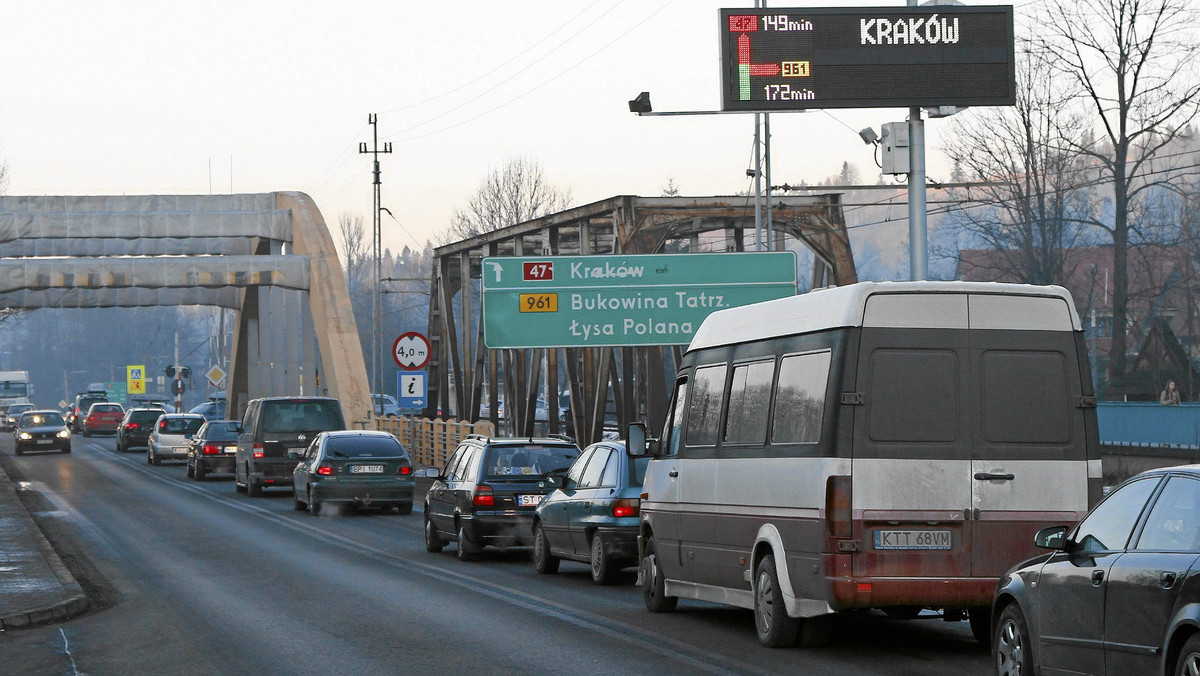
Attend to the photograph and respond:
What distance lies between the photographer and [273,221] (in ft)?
170

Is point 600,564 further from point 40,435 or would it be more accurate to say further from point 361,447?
point 40,435

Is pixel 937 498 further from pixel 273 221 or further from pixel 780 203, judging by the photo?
pixel 273 221

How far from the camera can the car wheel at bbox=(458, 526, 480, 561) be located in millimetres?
18719

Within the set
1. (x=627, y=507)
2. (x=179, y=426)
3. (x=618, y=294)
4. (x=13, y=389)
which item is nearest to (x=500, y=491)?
(x=627, y=507)

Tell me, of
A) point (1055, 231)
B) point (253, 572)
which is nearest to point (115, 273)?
point (1055, 231)

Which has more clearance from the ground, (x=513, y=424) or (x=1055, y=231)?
(x=1055, y=231)

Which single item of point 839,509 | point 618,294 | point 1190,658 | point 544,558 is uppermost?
point 618,294

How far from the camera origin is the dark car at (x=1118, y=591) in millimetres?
6789

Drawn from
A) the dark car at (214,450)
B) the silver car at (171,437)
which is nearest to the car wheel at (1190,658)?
the dark car at (214,450)

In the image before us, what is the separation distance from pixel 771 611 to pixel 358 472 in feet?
54.8

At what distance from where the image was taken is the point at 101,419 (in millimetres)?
75812

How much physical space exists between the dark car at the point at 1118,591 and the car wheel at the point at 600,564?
724 cm

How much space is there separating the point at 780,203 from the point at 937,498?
26504mm

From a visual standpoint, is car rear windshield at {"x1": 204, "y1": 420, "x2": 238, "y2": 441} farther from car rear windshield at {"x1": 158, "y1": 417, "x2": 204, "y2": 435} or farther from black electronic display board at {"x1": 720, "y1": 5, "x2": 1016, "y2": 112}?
black electronic display board at {"x1": 720, "y1": 5, "x2": 1016, "y2": 112}
